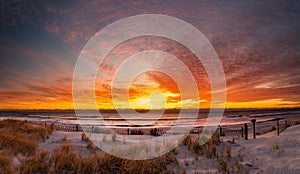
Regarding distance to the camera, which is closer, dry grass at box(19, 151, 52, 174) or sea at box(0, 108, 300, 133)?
dry grass at box(19, 151, 52, 174)

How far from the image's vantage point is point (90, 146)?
10.0 metres

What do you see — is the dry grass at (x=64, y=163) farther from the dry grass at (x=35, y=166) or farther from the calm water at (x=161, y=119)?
the calm water at (x=161, y=119)

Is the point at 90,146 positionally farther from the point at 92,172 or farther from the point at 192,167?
the point at 192,167

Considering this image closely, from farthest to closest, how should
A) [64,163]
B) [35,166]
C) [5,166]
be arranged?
1. [64,163]
2. [35,166]
3. [5,166]

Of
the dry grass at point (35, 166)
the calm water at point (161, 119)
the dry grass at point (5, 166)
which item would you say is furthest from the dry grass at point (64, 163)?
the calm water at point (161, 119)

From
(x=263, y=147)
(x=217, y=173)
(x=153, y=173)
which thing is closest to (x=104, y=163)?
(x=153, y=173)

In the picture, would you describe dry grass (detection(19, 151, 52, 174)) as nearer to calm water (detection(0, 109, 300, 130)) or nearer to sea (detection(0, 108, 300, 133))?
sea (detection(0, 108, 300, 133))

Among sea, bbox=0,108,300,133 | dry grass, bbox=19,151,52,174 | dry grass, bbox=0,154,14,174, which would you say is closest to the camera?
dry grass, bbox=0,154,14,174

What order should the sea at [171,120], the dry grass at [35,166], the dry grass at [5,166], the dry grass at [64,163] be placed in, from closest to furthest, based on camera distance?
the dry grass at [5,166] → the dry grass at [35,166] → the dry grass at [64,163] → the sea at [171,120]

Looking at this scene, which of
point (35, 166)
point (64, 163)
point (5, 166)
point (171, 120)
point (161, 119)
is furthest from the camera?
point (161, 119)

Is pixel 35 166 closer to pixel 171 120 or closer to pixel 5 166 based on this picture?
pixel 5 166

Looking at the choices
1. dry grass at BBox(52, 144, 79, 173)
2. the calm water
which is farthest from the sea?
dry grass at BBox(52, 144, 79, 173)

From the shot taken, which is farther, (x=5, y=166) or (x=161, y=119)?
(x=161, y=119)

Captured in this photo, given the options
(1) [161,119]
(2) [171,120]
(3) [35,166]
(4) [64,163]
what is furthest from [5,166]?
(1) [161,119]
